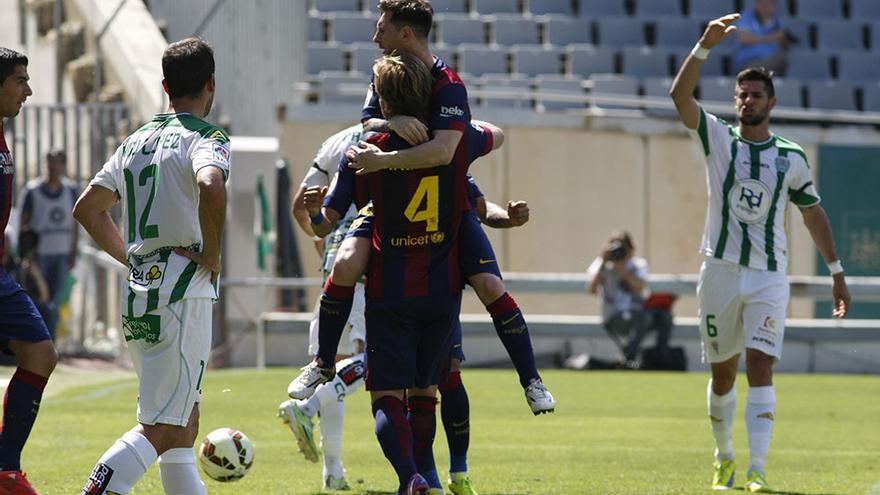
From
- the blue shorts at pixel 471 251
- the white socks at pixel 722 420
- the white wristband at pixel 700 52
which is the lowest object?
the white socks at pixel 722 420

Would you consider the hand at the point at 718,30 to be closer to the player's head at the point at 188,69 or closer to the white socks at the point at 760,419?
the white socks at the point at 760,419

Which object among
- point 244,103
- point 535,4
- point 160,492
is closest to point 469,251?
point 160,492

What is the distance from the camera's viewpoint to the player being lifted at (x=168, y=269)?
6.09m

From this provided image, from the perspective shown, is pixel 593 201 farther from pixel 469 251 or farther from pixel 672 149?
pixel 469 251

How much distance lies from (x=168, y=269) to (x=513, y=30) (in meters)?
18.5

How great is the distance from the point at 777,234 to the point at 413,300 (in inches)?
119

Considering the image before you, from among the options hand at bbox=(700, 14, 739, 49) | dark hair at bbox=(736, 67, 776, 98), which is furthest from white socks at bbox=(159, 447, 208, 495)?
dark hair at bbox=(736, 67, 776, 98)

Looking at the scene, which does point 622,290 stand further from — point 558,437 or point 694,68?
point 694,68

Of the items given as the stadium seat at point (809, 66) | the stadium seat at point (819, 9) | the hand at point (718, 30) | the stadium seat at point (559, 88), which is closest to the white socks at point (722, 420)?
the hand at point (718, 30)

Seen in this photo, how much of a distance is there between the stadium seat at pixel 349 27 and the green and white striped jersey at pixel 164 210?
17263mm

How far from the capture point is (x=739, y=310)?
29.1ft

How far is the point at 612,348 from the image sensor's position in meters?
19.2

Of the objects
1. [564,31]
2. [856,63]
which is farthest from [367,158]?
[856,63]

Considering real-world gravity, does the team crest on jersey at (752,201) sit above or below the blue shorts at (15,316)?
above
